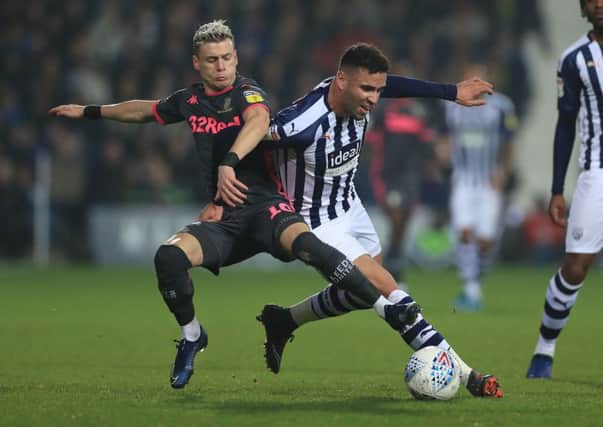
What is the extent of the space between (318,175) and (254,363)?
1.68m

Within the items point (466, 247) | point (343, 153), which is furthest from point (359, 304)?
point (466, 247)

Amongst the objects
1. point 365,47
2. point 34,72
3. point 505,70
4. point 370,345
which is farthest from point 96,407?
point 505,70

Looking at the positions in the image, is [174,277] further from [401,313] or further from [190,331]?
[401,313]

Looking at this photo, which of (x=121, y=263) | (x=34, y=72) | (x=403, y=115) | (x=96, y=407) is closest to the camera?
(x=96, y=407)

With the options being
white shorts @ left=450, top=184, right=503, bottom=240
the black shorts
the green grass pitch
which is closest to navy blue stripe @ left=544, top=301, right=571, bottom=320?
the green grass pitch

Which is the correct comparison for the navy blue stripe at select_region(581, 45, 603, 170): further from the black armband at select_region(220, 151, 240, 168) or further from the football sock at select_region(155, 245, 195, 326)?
the football sock at select_region(155, 245, 195, 326)

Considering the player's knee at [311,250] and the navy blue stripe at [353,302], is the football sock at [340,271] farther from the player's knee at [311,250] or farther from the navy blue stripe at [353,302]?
the navy blue stripe at [353,302]

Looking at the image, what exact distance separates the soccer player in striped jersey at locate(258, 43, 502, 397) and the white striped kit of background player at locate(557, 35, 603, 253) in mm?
596

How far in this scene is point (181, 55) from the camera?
19.9 m

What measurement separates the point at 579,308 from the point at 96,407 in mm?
7239

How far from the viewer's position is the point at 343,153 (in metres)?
6.79

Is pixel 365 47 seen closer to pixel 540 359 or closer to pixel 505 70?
pixel 540 359

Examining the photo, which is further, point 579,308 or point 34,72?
point 34,72

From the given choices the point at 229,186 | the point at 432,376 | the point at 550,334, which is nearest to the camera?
the point at 432,376
